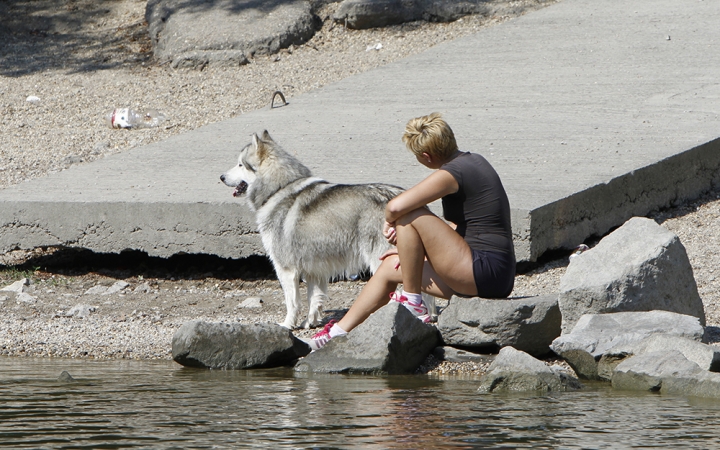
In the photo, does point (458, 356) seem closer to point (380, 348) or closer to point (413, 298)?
point (413, 298)

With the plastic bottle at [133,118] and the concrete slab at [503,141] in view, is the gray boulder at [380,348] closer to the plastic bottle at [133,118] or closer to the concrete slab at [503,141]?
the concrete slab at [503,141]

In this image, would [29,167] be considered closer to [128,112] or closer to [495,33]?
[128,112]

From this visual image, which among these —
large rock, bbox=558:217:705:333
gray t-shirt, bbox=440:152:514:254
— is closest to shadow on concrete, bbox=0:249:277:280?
gray t-shirt, bbox=440:152:514:254

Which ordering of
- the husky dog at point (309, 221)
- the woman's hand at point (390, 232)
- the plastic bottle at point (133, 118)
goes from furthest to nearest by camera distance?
the plastic bottle at point (133, 118), the husky dog at point (309, 221), the woman's hand at point (390, 232)

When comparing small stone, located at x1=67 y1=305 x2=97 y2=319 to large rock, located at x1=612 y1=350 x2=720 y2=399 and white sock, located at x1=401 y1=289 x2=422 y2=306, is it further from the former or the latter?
large rock, located at x1=612 y1=350 x2=720 y2=399

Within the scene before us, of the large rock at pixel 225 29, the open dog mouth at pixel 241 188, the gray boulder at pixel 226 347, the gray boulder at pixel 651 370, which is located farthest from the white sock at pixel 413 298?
the large rock at pixel 225 29

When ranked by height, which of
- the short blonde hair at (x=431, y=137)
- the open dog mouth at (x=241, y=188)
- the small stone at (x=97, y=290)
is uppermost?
the short blonde hair at (x=431, y=137)

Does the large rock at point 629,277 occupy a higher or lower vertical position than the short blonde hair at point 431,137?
lower

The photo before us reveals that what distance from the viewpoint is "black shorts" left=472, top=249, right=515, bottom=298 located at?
5645mm

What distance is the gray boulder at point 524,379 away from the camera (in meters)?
5.00

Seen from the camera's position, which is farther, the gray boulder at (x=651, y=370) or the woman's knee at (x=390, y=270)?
the woman's knee at (x=390, y=270)

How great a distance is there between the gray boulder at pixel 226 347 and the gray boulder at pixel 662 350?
1890mm

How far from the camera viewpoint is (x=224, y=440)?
160 inches

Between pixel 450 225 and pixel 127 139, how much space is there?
6807 millimetres
